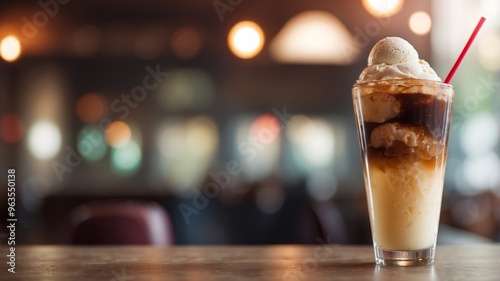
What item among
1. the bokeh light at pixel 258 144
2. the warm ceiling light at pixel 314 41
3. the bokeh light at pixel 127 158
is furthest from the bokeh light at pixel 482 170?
the bokeh light at pixel 127 158

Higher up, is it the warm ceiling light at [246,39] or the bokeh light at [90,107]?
the warm ceiling light at [246,39]

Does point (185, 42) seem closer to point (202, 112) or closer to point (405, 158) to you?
point (202, 112)

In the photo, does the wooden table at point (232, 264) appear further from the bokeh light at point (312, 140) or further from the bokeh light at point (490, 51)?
the bokeh light at point (490, 51)

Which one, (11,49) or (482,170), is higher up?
(11,49)

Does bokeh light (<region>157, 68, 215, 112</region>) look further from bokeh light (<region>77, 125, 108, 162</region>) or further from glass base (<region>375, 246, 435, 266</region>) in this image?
glass base (<region>375, 246, 435, 266</region>)

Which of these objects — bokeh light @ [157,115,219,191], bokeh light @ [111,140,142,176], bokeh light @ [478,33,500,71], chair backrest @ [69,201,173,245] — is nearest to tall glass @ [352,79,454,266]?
chair backrest @ [69,201,173,245]

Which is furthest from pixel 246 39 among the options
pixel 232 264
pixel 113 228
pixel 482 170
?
pixel 232 264

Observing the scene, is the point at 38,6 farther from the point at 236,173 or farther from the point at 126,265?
the point at 126,265

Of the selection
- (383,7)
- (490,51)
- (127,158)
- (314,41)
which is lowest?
(127,158)
